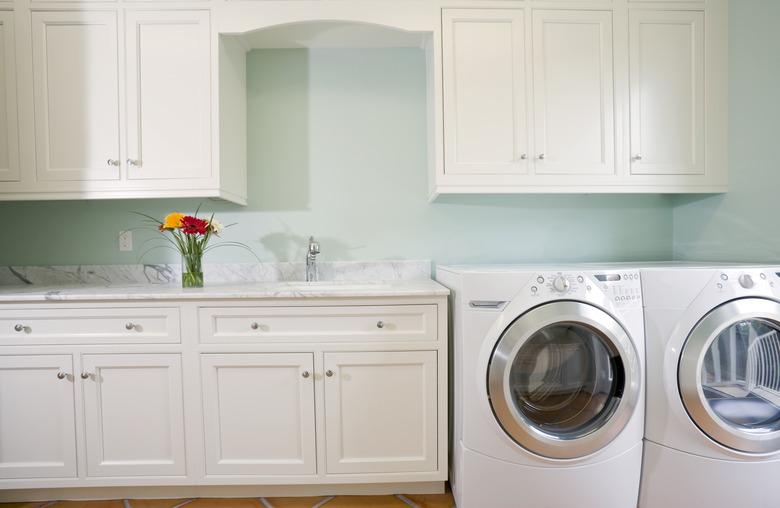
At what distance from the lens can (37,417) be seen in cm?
149

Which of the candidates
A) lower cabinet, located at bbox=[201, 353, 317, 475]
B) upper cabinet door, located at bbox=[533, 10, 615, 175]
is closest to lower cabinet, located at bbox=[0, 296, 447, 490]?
lower cabinet, located at bbox=[201, 353, 317, 475]

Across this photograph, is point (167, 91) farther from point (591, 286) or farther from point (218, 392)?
point (591, 286)

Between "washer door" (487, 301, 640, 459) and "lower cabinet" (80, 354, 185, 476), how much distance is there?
128 cm

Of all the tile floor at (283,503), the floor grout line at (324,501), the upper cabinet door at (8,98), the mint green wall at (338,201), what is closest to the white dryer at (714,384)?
the mint green wall at (338,201)

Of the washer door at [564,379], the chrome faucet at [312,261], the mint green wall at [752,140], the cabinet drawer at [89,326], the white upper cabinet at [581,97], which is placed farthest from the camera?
the chrome faucet at [312,261]

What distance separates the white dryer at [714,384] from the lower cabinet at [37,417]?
230cm

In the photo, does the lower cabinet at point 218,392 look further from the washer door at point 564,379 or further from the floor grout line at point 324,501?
the washer door at point 564,379

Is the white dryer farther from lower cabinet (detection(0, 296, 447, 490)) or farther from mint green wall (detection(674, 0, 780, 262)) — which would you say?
lower cabinet (detection(0, 296, 447, 490))

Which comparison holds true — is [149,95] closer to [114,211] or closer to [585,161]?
[114,211]

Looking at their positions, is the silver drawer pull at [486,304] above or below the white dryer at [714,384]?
above

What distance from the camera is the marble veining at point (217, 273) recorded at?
1980 millimetres

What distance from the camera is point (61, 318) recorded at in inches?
58.4

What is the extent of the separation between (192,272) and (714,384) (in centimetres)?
224

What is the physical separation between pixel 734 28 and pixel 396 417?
91.9 inches
